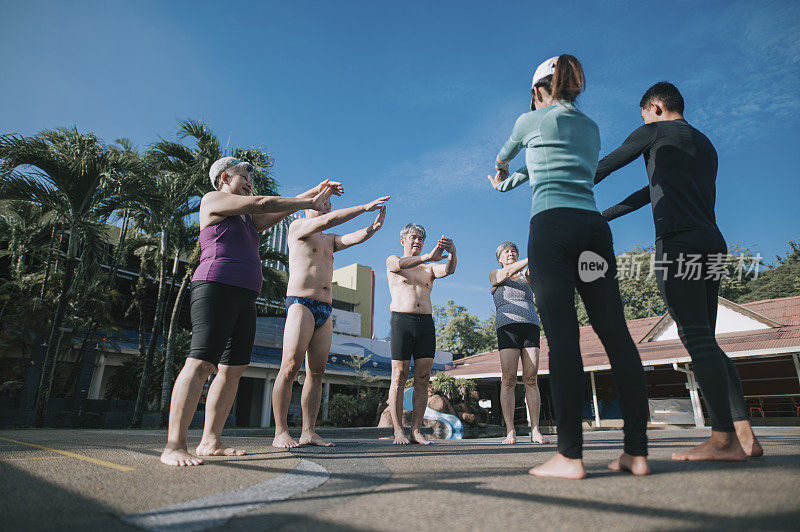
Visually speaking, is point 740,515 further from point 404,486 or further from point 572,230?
point 572,230

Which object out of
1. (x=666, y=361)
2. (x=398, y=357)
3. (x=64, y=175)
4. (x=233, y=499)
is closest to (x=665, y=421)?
(x=666, y=361)

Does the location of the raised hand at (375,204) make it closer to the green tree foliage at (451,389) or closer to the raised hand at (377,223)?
the raised hand at (377,223)

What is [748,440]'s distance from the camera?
2.32 meters

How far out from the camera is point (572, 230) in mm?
2023

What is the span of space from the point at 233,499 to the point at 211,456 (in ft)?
4.85

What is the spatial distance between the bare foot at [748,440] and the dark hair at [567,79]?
74.9 inches

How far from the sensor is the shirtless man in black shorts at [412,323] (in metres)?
4.67

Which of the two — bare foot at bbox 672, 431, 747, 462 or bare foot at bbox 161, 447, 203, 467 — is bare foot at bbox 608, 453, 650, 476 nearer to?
bare foot at bbox 672, 431, 747, 462

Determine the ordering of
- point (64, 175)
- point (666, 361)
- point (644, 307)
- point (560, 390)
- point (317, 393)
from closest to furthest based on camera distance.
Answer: point (560, 390) → point (317, 393) → point (64, 175) → point (666, 361) → point (644, 307)

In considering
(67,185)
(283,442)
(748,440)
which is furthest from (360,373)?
(748,440)

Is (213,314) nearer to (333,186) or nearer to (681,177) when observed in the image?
(333,186)

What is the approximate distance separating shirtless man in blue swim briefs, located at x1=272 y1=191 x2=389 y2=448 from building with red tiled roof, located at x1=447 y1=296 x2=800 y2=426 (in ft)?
29.1

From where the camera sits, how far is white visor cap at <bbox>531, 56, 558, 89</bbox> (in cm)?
236

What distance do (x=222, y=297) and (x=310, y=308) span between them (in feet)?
3.99
